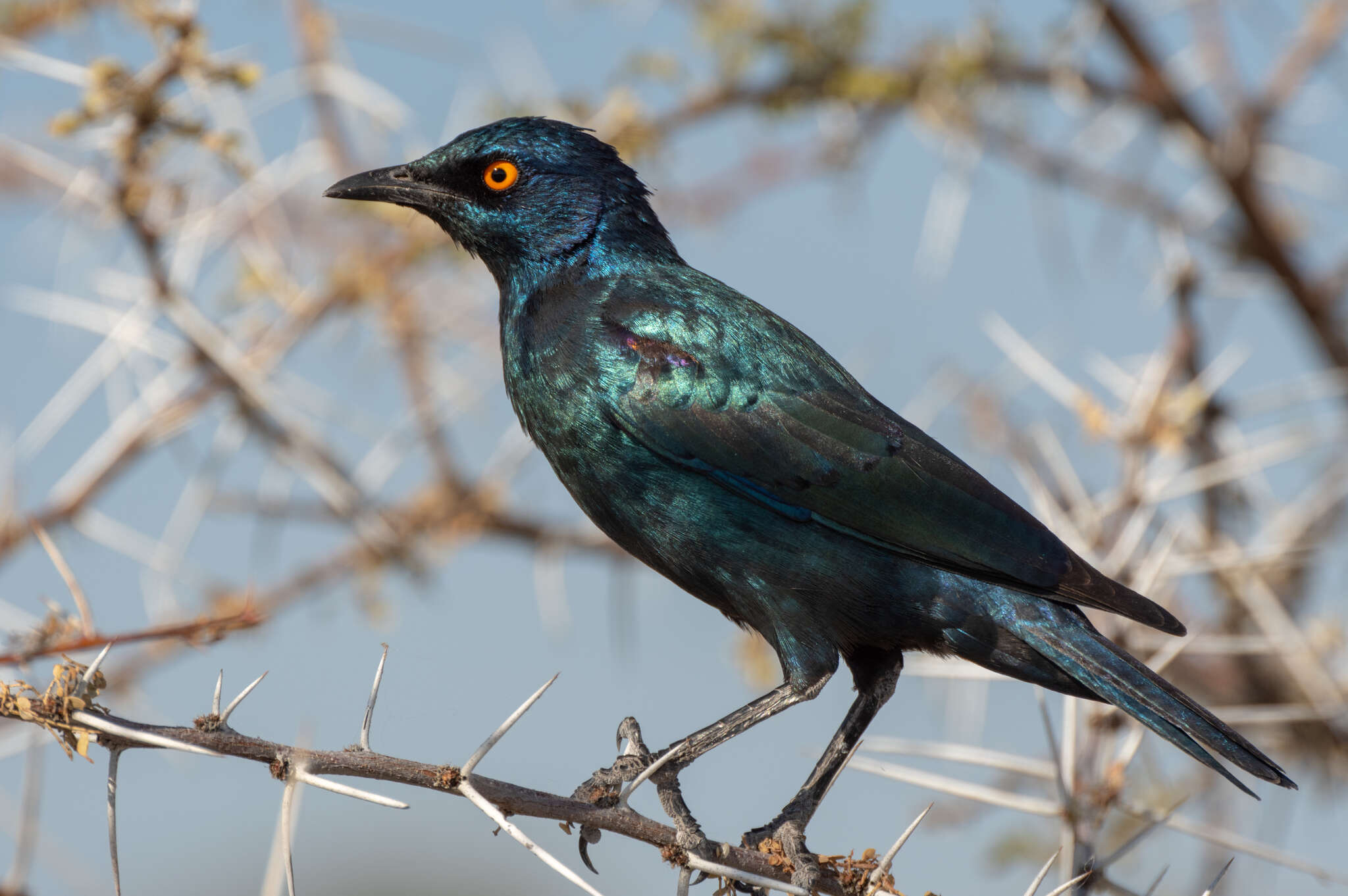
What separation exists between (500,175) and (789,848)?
227 centimetres

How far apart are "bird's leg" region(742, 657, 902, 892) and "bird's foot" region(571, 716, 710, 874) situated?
0.79ft

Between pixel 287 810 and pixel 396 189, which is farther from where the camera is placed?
pixel 396 189

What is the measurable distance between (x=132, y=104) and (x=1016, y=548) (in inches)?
120

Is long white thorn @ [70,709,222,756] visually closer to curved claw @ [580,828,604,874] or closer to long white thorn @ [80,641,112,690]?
long white thorn @ [80,641,112,690]

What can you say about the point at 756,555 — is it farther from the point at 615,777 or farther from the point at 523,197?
the point at 523,197

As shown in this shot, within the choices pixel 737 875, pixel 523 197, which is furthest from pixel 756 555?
pixel 523 197

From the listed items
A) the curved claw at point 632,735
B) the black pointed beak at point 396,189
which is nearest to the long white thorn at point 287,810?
the curved claw at point 632,735

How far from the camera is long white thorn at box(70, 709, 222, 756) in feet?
8.22

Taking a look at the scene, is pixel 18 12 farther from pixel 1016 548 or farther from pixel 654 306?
pixel 1016 548

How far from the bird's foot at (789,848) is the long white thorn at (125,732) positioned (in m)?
1.46

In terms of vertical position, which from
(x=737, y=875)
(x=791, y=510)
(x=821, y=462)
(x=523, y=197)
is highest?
(x=523, y=197)

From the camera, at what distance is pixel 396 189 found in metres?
4.44

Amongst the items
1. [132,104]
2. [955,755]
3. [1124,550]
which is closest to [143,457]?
[132,104]

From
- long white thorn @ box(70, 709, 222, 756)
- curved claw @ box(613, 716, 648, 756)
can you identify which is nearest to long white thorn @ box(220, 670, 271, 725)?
long white thorn @ box(70, 709, 222, 756)
